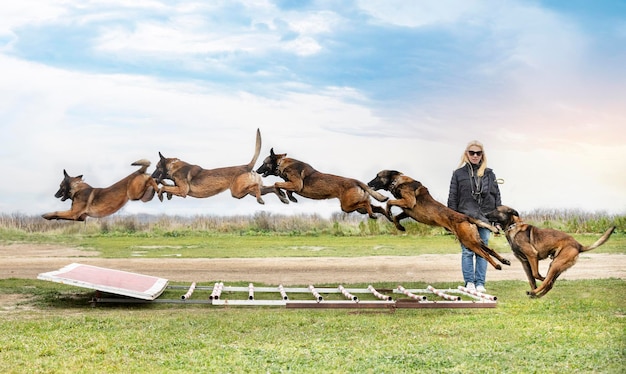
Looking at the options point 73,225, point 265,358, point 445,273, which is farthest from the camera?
point 73,225

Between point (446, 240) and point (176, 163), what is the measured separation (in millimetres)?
14635

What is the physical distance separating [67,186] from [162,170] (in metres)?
1.41

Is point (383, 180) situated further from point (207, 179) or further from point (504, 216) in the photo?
point (207, 179)

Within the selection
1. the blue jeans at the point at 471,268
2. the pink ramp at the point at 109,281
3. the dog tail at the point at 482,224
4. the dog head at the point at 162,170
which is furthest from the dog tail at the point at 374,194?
the pink ramp at the point at 109,281

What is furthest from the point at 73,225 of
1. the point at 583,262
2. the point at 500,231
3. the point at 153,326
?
the point at 500,231

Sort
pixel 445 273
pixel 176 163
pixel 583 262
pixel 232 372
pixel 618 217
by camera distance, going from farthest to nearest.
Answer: pixel 583 262, pixel 445 273, pixel 618 217, pixel 176 163, pixel 232 372

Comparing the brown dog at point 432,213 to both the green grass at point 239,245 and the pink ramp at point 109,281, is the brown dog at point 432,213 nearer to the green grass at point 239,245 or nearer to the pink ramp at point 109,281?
the pink ramp at point 109,281

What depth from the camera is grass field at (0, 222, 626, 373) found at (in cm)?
871

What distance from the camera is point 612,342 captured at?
10.1m

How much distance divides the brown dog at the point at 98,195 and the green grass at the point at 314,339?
1.62 meters

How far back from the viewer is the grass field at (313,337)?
28.6 feet

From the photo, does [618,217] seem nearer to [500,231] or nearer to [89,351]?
[500,231]

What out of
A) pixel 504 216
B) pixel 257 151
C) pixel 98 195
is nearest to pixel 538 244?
pixel 504 216

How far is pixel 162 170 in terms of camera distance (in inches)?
380
